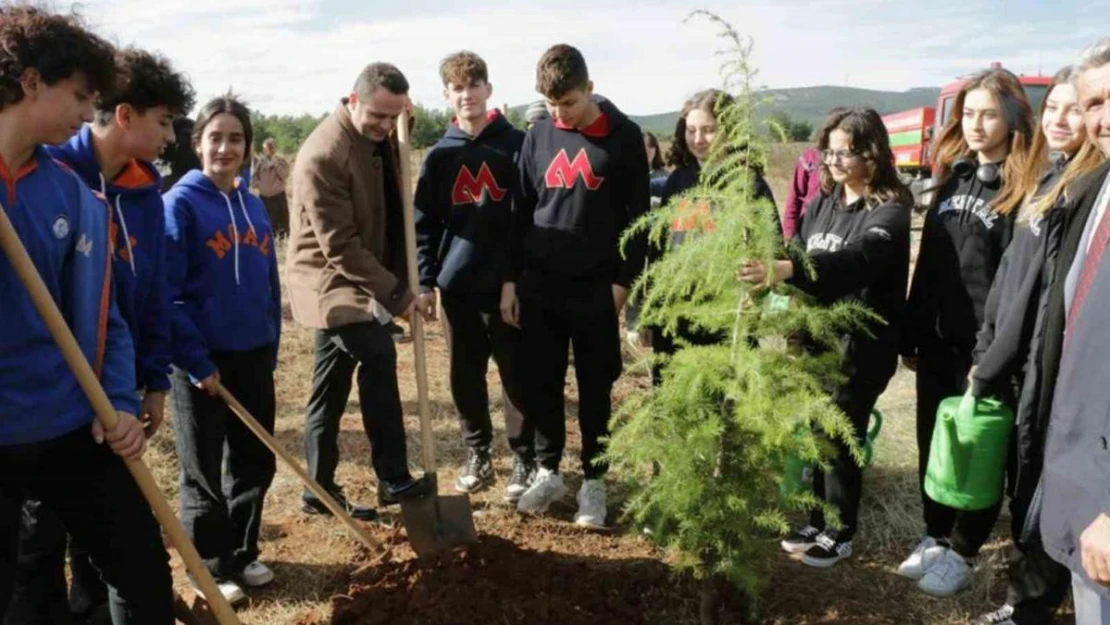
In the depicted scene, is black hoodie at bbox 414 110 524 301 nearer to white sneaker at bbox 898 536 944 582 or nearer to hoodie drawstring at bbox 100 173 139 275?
hoodie drawstring at bbox 100 173 139 275

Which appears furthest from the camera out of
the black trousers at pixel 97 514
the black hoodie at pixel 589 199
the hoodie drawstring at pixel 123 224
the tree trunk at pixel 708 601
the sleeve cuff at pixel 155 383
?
the black hoodie at pixel 589 199

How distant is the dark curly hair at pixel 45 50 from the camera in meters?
2.10

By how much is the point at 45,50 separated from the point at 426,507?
2.36 metres

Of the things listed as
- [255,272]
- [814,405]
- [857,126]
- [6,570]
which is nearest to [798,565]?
[814,405]

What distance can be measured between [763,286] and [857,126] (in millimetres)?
1076

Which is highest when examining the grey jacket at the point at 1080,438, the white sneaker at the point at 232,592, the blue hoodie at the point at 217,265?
the blue hoodie at the point at 217,265

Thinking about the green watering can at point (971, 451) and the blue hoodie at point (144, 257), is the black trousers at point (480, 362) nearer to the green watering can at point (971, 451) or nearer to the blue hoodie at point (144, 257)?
the blue hoodie at point (144, 257)

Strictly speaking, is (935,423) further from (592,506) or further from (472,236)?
(472,236)

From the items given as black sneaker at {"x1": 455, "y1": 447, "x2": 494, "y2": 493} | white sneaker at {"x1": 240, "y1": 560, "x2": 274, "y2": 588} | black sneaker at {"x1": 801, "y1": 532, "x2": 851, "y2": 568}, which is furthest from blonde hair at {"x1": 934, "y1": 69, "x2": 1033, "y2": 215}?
white sneaker at {"x1": 240, "y1": 560, "x2": 274, "y2": 588}

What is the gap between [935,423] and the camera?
11.7ft

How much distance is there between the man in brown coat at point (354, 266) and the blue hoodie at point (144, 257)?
988 millimetres

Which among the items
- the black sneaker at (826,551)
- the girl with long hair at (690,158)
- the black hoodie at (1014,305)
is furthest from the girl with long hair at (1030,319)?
the girl with long hair at (690,158)

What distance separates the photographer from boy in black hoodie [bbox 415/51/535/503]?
14.6ft

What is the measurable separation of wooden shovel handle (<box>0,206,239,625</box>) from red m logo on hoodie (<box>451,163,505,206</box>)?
7.83 feet
